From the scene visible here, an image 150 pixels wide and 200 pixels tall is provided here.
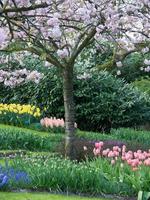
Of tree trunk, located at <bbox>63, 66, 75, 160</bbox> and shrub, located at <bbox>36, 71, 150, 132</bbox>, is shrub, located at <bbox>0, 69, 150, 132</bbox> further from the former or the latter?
tree trunk, located at <bbox>63, 66, 75, 160</bbox>

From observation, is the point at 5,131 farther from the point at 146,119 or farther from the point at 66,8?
the point at 146,119

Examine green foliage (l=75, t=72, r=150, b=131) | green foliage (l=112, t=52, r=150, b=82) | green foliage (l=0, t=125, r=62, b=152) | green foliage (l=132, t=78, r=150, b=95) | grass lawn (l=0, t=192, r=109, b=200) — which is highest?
green foliage (l=112, t=52, r=150, b=82)

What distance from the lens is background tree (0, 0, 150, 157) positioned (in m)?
8.53

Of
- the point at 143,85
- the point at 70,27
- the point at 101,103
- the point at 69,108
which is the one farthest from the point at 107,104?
the point at 70,27

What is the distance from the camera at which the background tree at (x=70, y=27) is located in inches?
336

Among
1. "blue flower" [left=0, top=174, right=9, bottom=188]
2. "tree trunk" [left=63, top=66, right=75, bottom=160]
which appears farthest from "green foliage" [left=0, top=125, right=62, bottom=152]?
"blue flower" [left=0, top=174, right=9, bottom=188]

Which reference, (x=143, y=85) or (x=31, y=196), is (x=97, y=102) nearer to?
(x=143, y=85)

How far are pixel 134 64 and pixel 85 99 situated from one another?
16.2 ft

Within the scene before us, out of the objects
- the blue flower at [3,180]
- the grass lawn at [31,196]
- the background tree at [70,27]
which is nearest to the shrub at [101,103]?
the background tree at [70,27]

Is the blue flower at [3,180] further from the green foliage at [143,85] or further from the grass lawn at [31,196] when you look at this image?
the green foliage at [143,85]

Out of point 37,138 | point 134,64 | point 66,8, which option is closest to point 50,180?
point 66,8

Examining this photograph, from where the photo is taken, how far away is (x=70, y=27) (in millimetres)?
8219

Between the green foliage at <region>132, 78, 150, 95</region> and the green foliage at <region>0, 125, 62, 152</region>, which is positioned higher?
the green foliage at <region>132, 78, 150, 95</region>

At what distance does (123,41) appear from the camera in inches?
481
